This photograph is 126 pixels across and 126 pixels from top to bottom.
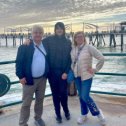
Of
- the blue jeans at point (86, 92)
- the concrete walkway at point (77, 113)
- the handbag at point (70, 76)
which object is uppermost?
the handbag at point (70, 76)

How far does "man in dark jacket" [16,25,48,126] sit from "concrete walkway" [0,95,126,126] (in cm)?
64

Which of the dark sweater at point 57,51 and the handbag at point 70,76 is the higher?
the dark sweater at point 57,51

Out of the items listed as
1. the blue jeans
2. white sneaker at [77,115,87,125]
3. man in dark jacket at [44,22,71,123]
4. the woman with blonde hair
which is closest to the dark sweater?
man in dark jacket at [44,22,71,123]

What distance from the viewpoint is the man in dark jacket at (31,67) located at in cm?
473

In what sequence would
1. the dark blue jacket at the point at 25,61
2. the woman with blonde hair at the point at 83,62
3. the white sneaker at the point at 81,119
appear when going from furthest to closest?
the white sneaker at the point at 81,119, the woman with blonde hair at the point at 83,62, the dark blue jacket at the point at 25,61

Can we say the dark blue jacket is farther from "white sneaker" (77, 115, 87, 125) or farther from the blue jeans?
"white sneaker" (77, 115, 87, 125)

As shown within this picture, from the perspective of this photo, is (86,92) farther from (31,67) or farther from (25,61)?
(25,61)

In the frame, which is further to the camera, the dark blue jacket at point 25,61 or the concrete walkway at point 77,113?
the concrete walkway at point 77,113

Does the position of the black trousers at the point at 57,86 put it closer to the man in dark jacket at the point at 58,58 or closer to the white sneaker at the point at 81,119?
the man in dark jacket at the point at 58,58

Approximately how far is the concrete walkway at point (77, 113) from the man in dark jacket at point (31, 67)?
0.64 meters

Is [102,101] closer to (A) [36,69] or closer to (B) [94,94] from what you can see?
(B) [94,94]

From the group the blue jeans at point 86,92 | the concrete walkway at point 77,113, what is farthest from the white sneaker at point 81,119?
the blue jeans at point 86,92

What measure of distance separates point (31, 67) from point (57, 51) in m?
0.49

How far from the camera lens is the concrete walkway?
5336 mm
